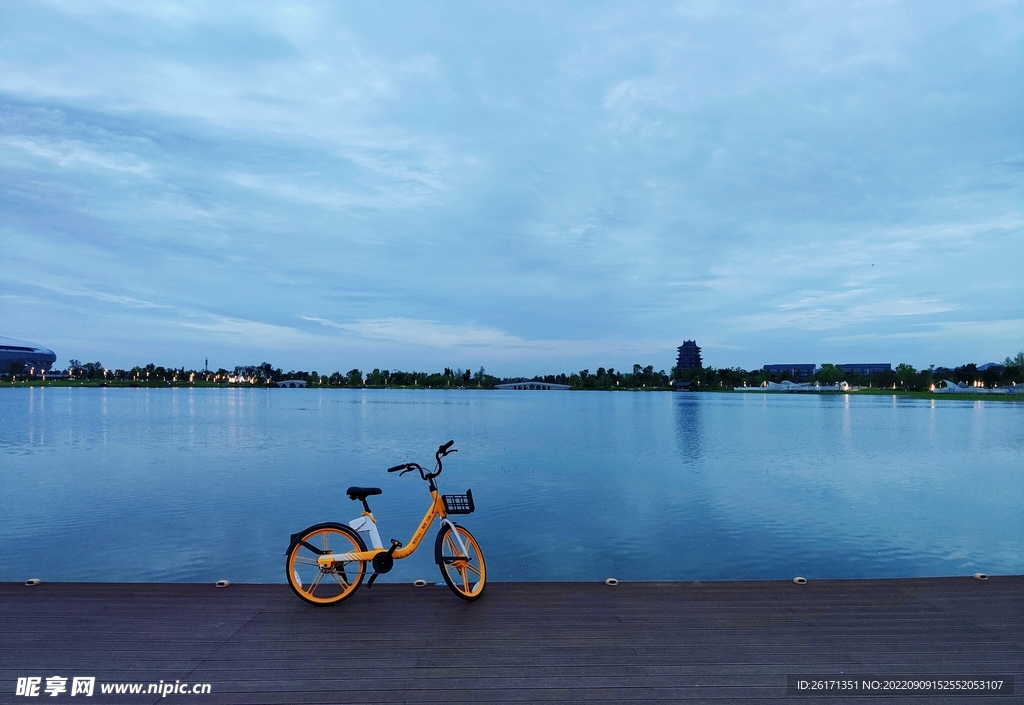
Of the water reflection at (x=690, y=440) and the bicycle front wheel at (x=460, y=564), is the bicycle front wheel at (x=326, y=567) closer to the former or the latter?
the bicycle front wheel at (x=460, y=564)

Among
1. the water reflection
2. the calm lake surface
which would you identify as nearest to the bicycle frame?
the calm lake surface

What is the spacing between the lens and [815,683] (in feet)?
16.6

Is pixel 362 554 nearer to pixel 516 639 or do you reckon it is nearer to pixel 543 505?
pixel 516 639

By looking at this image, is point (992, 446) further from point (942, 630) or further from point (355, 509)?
point (942, 630)

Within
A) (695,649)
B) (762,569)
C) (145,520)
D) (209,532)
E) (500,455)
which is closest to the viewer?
(695,649)

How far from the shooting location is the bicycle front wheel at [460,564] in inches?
273

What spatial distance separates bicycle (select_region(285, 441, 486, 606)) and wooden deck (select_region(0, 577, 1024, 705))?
0.73ft

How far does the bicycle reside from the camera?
6891 mm

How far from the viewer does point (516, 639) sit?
584 cm

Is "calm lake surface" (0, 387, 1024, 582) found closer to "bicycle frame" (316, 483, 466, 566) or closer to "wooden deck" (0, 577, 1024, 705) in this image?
"bicycle frame" (316, 483, 466, 566)

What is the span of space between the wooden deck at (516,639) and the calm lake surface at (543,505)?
723 centimetres

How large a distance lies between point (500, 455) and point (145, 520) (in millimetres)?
19260

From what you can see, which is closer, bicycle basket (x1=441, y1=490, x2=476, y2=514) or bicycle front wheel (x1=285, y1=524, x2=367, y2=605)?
bicycle front wheel (x1=285, y1=524, x2=367, y2=605)

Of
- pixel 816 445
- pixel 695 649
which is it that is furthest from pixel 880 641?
pixel 816 445
